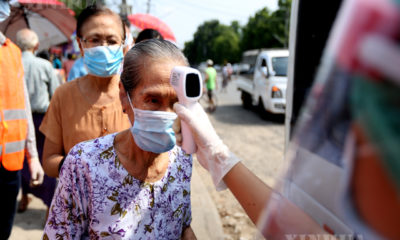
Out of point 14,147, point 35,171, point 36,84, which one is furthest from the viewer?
point 36,84

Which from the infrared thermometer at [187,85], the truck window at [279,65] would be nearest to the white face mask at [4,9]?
the infrared thermometer at [187,85]

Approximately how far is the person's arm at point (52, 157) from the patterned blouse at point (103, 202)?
59 cm

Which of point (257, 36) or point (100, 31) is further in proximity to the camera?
point (257, 36)

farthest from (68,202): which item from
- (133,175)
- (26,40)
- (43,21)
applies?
(43,21)

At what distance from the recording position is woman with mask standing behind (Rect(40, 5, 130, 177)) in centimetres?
186

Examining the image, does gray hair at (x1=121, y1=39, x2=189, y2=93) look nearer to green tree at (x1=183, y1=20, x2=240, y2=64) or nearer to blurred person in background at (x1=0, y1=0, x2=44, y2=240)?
blurred person in background at (x1=0, y1=0, x2=44, y2=240)

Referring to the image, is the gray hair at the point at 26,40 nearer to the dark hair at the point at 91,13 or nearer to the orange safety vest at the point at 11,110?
the orange safety vest at the point at 11,110

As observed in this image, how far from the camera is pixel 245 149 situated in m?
6.45

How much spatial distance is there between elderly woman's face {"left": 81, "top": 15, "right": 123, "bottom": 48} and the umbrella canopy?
3250 mm

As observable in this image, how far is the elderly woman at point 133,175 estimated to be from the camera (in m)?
1.23

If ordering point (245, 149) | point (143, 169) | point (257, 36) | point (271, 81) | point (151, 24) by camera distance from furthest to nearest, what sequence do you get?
1. point (257, 36)
2. point (271, 81)
3. point (245, 149)
4. point (151, 24)
5. point (143, 169)

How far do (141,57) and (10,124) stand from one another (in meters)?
1.26

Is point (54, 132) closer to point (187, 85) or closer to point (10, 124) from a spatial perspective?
point (10, 124)

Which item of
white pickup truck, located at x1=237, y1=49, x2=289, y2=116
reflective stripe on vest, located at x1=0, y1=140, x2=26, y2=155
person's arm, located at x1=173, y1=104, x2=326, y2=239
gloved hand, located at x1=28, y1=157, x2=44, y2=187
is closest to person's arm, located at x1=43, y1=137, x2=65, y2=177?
reflective stripe on vest, located at x1=0, y1=140, x2=26, y2=155
